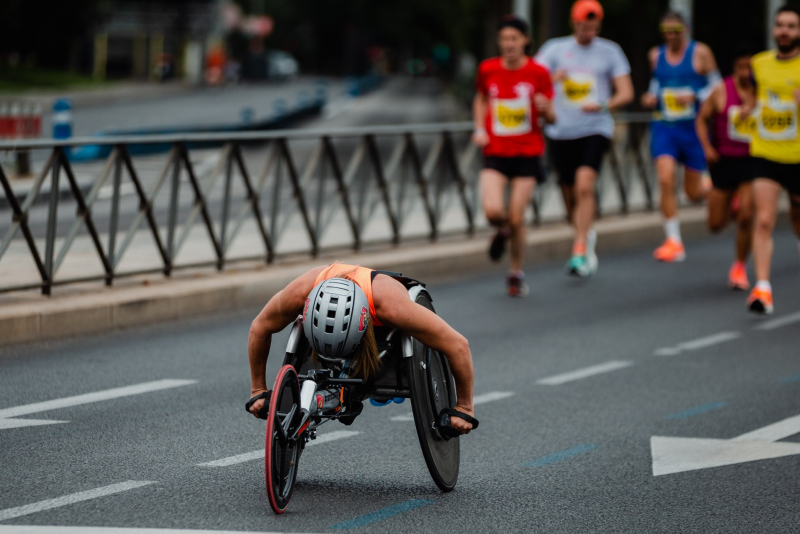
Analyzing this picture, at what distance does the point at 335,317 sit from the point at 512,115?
21.3ft

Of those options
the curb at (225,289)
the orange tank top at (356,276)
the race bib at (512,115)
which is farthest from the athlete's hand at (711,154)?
the orange tank top at (356,276)

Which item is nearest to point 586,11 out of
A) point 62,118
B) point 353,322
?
point 353,322

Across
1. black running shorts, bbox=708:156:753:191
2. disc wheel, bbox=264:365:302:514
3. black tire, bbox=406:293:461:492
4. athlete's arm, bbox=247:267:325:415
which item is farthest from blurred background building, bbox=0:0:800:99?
disc wheel, bbox=264:365:302:514

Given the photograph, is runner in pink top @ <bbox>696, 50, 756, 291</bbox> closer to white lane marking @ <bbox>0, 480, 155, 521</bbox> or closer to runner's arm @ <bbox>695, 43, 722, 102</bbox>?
runner's arm @ <bbox>695, 43, 722, 102</bbox>

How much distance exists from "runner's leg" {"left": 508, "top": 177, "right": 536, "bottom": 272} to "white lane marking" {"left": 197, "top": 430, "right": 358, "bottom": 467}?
16.5 ft

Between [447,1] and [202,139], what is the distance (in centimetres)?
7162

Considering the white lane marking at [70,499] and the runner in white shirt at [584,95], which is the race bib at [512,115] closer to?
the runner in white shirt at [584,95]

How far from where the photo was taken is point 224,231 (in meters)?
11.4

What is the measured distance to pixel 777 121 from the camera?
1052 centimetres

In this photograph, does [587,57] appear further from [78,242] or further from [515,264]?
[78,242]

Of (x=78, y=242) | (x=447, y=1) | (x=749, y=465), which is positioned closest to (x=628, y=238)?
(x=78, y=242)

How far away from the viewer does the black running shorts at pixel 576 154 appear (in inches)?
487

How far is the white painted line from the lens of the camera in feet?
22.5

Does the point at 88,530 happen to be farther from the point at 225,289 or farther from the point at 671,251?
the point at 671,251
